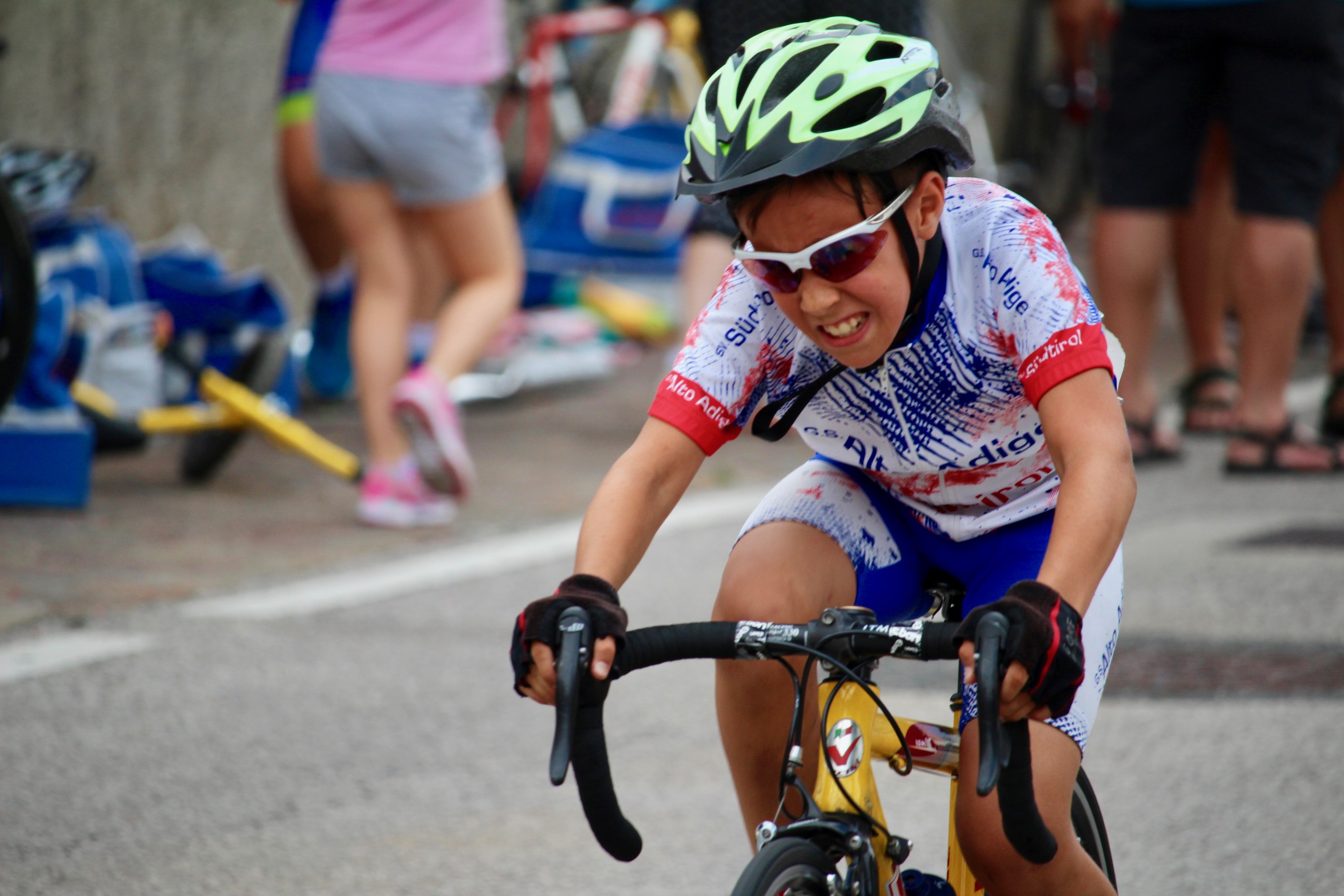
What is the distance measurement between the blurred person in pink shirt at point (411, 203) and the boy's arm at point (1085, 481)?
3.67 metres

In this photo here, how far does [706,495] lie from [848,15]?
6.78 ft

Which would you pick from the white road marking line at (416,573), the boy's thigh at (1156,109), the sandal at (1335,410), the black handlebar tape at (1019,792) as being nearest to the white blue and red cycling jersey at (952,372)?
the black handlebar tape at (1019,792)

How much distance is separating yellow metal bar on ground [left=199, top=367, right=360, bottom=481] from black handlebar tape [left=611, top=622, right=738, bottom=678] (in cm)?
425

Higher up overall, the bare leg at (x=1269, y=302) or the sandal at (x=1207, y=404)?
the bare leg at (x=1269, y=302)

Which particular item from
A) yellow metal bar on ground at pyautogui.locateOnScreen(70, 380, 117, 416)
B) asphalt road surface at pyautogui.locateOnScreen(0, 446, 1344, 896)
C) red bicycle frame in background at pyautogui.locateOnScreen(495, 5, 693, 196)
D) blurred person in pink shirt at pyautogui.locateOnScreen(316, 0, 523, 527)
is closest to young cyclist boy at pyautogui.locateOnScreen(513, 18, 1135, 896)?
asphalt road surface at pyautogui.locateOnScreen(0, 446, 1344, 896)

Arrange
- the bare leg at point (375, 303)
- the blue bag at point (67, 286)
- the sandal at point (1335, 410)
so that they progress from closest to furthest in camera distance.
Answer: the blue bag at point (67, 286) < the bare leg at point (375, 303) < the sandal at point (1335, 410)

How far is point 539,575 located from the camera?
527 centimetres

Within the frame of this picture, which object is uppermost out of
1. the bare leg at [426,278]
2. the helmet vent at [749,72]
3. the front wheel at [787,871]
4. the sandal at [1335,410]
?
the helmet vent at [749,72]

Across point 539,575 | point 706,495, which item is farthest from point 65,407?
point 706,495

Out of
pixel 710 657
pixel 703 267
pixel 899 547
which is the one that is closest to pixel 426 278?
pixel 703 267

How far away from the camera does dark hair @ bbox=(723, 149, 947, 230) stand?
7.01 ft

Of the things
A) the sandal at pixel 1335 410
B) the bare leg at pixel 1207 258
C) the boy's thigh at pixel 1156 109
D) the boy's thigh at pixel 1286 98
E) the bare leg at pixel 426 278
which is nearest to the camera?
the boy's thigh at pixel 1286 98

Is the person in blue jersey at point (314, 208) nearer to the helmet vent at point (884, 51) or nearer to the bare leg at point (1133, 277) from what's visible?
the bare leg at point (1133, 277)

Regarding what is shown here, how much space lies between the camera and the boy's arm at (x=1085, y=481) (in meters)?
2.08
